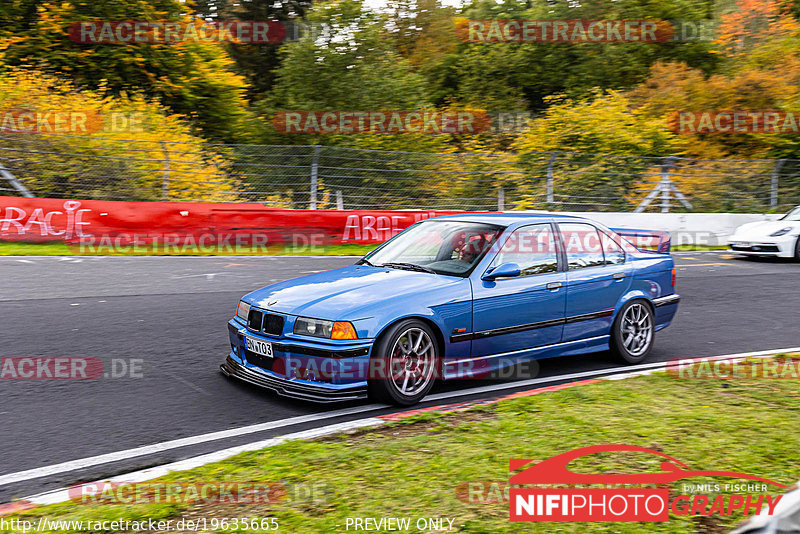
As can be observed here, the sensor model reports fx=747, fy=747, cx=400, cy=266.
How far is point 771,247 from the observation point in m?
16.1

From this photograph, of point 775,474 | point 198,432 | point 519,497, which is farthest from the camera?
point 198,432

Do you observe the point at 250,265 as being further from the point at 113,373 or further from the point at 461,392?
the point at 461,392

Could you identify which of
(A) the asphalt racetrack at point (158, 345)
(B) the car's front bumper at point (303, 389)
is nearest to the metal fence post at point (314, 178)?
Result: (A) the asphalt racetrack at point (158, 345)

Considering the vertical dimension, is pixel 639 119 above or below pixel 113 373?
above

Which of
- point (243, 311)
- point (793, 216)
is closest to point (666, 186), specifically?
point (793, 216)

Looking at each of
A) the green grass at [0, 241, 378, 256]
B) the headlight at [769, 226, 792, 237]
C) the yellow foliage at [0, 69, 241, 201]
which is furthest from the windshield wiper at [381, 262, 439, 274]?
the headlight at [769, 226, 792, 237]

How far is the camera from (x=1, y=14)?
2522 cm

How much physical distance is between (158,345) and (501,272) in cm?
351

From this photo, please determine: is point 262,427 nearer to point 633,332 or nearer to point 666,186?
point 633,332

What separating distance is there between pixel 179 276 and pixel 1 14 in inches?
739

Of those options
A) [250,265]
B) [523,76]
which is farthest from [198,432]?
[523,76]

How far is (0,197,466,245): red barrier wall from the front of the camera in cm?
1445

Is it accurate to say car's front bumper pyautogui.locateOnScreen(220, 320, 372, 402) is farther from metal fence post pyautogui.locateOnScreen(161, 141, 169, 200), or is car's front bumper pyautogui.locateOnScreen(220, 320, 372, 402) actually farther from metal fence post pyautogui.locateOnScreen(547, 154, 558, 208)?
metal fence post pyautogui.locateOnScreen(547, 154, 558, 208)

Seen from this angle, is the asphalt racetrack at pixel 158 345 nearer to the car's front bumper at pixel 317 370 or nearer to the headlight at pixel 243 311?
the car's front bumper at pixel 317 370
